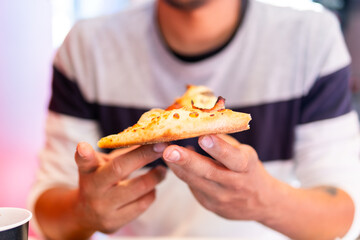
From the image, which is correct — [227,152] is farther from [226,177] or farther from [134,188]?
[134,188]

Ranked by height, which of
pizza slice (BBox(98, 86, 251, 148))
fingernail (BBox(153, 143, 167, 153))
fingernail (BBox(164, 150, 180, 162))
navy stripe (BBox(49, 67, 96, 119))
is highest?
pizza slice (BBox(98, 86, 251, 148))

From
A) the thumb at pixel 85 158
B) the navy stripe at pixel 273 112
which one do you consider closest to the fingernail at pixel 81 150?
the thumb at pixel 85 158

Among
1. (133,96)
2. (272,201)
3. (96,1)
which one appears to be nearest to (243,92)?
(133,96)

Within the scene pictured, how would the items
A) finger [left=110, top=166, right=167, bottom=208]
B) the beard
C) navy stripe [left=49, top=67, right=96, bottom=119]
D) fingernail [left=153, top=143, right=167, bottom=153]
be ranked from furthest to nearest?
navy stripe [left=49, top=67, right=96, bottom=119], the beard, finger [left=110, top=166, right=167, bottom=208], fingernail [left=153, top=143, right=167, bottom=153]

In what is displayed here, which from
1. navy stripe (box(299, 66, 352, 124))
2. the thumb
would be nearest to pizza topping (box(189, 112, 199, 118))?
the thumb

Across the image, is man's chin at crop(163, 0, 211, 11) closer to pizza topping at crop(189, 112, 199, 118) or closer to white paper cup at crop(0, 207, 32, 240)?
pizza topping at crop(189, 112, 199, 118)

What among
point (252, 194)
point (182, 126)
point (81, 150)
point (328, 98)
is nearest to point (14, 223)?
point (81, 150)
